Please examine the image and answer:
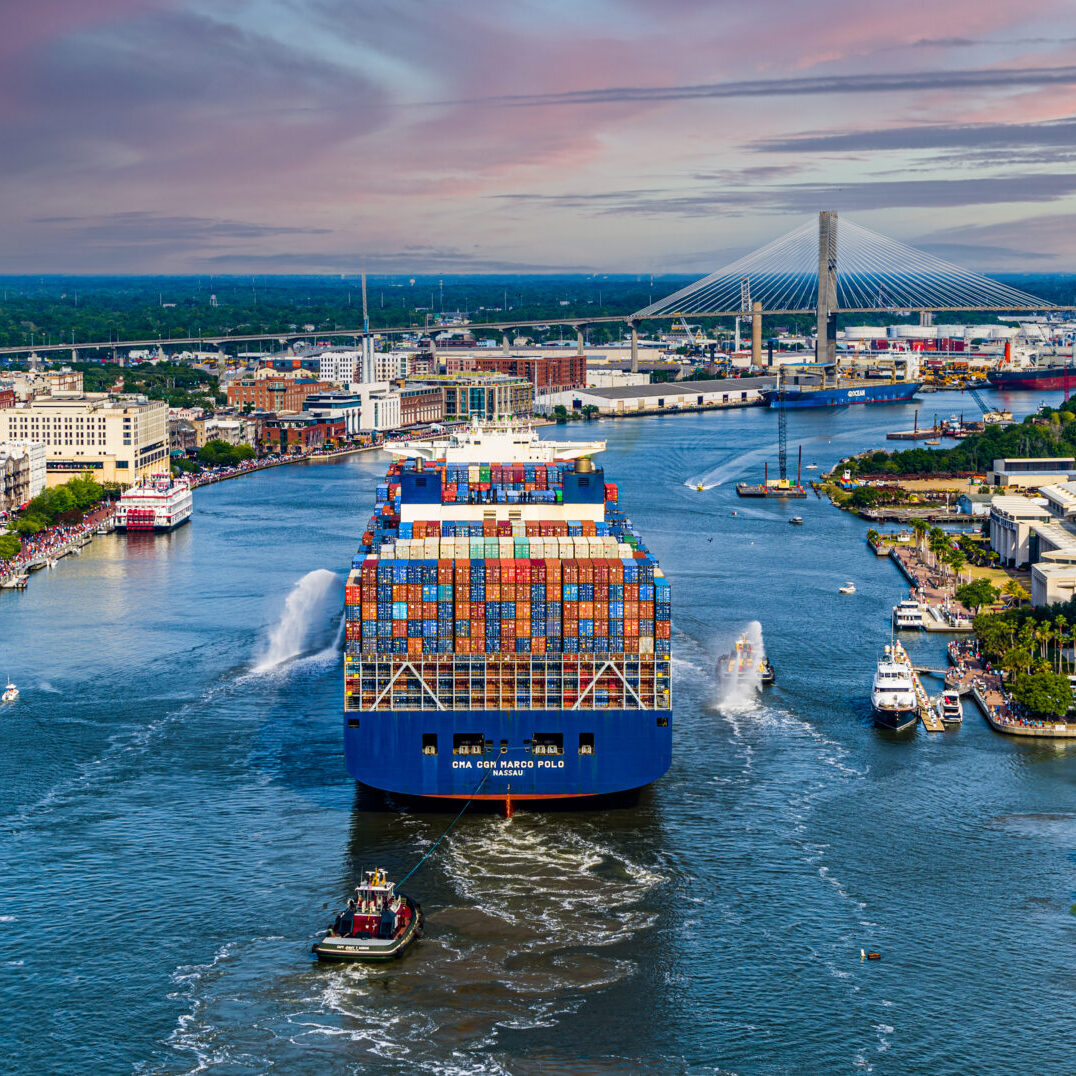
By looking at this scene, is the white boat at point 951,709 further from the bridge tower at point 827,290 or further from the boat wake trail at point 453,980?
the bridge tower at point 827,290

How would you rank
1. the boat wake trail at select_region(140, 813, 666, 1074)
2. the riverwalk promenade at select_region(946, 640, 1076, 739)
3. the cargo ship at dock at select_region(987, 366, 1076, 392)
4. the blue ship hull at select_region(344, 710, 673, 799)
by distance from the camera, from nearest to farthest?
1. the boat wake trail at select_region(140, 813, 666, 1074)
2. the blue ship hull at select_region(344, 710, 673, 799)
3. the riverwalk promenade at select_region(946, 640, 1076, 739)
4. the cargo ship at dock at select_region(987, 366, 1076, 392)

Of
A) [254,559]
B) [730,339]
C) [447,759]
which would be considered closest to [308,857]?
[447,759]

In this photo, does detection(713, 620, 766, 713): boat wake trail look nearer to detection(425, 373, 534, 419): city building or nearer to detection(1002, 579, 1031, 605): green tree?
detection(1002, 579, 1031, 605): green tree

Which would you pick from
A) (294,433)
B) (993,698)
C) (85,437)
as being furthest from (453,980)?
(294,433)

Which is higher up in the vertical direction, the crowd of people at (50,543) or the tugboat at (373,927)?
the crowd of people at (50,543)

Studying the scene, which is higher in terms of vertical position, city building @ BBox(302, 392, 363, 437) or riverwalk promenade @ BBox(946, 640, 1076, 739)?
city building @ BBox(302, 392, 363, 437)

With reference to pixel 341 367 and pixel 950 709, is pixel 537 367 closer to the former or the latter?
pixel 341 367

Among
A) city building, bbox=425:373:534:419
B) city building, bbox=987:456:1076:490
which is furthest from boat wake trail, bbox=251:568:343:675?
city building, bbox=425:373:534:419

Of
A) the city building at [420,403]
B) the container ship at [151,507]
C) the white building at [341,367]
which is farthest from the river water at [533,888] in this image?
the white building at [341,367]
